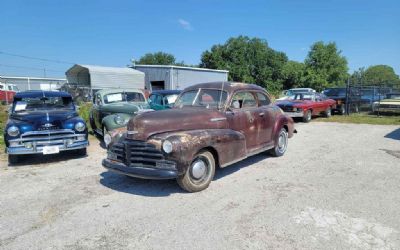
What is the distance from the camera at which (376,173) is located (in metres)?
6.07

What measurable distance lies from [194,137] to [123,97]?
253 inches

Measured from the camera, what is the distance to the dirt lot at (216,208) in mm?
3482

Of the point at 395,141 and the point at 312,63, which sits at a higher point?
the point at 312,63

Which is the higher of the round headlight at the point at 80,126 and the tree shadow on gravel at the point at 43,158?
the round headlight at the point at 80,126

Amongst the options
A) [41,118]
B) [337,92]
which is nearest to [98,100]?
[41,118]

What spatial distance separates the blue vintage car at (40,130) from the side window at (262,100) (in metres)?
4.41

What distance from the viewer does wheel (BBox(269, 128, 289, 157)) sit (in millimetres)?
7418

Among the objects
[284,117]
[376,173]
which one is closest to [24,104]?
[284,117]

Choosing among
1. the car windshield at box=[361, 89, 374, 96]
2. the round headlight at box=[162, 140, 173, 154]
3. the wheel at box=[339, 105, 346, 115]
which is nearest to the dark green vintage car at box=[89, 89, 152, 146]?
the round headlight at box=[162, 140, 173, 154]

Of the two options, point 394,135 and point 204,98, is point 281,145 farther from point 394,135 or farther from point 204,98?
point 394,135

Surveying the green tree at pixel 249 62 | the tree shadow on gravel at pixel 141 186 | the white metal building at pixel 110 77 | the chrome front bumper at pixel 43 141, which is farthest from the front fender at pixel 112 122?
the green tree at pixel 249 62

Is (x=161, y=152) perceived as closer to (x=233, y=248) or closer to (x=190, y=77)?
(x=233, y=248)

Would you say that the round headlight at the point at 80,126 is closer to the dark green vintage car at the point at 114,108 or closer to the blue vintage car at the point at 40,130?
the blue vintage car at the point at 40,130

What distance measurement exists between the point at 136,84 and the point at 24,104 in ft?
71.8
